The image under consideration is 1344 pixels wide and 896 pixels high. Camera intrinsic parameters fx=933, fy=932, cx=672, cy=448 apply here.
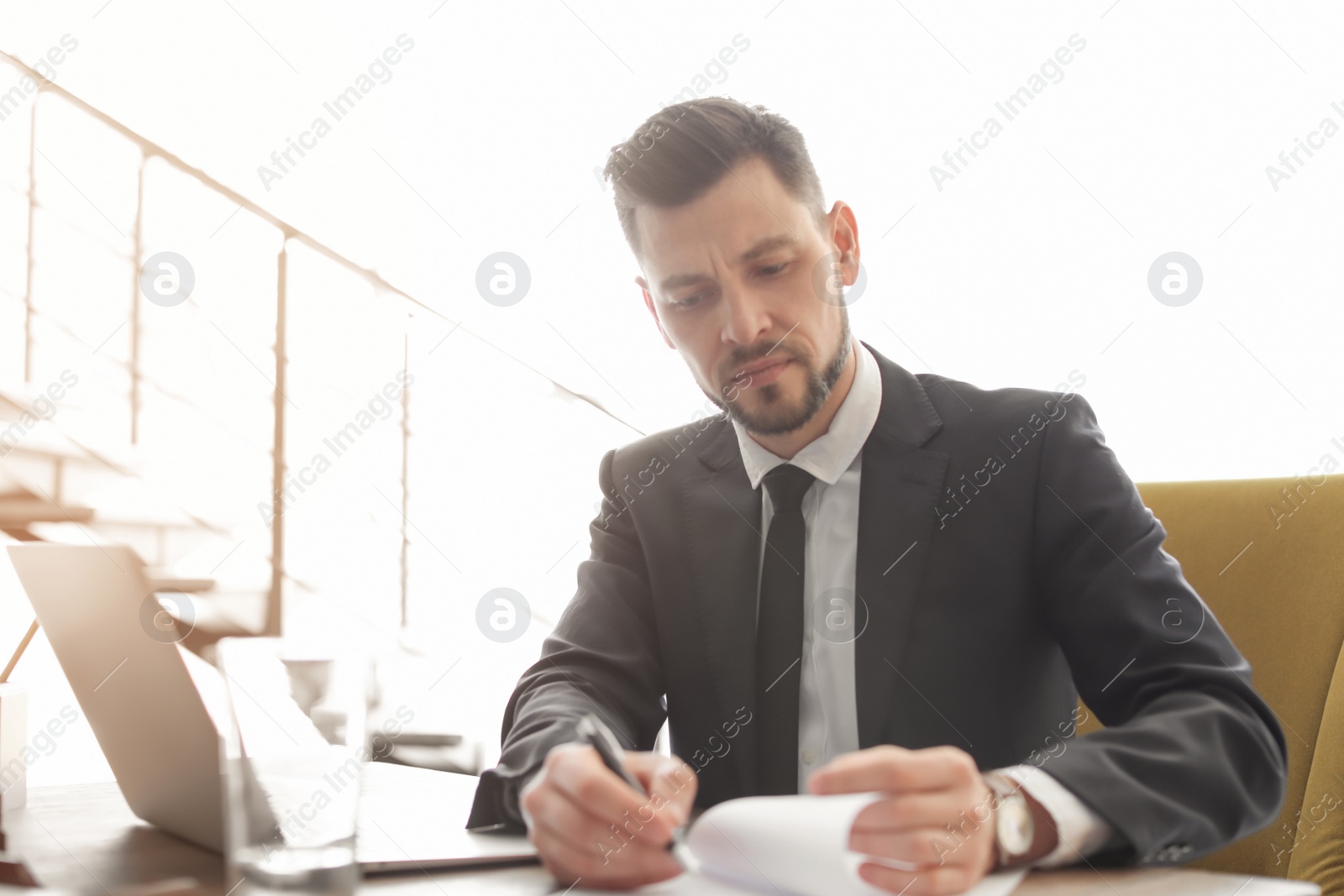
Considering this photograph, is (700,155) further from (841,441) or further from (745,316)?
(841,441)

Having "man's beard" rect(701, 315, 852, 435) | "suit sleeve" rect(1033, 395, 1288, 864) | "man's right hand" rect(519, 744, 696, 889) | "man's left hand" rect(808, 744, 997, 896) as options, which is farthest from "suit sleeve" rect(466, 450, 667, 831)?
"suit sleeve" rect(1033, 395, 1288, 864)

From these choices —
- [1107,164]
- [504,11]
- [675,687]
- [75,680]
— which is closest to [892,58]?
[1107,164]

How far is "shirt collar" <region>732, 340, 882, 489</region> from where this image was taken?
1.18m

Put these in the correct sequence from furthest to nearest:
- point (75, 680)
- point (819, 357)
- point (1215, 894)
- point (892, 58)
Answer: point (892, 58) < point (819, 357) < point (75, 680) < point (1215, 894)

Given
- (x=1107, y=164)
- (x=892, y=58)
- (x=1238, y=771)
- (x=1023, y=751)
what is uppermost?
(x=892, y=58)

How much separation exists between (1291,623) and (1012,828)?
562 millimetres

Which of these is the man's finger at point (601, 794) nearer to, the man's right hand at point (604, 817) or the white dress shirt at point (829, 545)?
the man's right hand at point (604, 817)

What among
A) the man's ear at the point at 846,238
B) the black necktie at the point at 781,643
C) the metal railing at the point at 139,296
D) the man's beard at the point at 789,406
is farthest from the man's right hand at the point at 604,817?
the metal railing at the point at 139,296

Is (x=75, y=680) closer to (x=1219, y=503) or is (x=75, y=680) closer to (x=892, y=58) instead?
(x=1219, y=503)

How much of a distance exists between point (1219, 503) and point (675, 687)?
0.68 m

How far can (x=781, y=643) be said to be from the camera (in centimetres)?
110

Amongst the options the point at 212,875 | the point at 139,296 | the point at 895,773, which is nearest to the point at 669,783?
the point at 895,773

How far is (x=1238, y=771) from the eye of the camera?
72cm

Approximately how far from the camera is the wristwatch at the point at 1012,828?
604 millimetres
